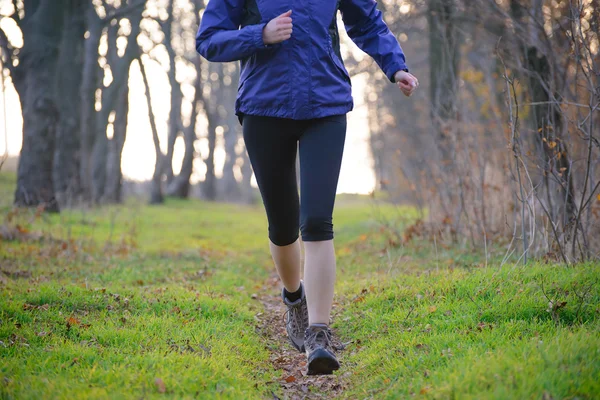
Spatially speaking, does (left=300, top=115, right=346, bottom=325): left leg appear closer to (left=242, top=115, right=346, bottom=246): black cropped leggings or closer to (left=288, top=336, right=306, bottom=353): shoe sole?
(left=242, top=115, right=346, bottom=246): black cropped leggings

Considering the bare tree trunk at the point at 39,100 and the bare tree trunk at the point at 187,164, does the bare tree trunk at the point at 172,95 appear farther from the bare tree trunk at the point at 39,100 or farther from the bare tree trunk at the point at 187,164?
the bare tree trunk at the point at 39,100

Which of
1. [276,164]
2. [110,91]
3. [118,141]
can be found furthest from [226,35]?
[118,141]

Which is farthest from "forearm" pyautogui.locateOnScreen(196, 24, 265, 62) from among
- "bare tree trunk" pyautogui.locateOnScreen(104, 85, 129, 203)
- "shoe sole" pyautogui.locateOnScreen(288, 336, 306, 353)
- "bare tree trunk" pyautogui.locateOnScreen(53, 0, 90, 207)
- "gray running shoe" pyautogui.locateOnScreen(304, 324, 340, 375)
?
"bare tree trunk" pyautogui.locateOnScreen(104, 85, 129, 203)

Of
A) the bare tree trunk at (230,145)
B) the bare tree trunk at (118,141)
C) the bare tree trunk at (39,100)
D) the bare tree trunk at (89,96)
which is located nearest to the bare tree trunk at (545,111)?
the bare tree trunk at (39,100)

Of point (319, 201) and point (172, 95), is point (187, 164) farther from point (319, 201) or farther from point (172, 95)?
point (319, 201)

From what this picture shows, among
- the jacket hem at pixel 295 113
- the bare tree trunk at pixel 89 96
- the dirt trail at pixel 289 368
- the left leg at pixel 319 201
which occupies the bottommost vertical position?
the dirt trail at pixel 289 368

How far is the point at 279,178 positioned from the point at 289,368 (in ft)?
3.78

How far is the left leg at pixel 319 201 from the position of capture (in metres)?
3.10

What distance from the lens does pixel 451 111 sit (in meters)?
6.74

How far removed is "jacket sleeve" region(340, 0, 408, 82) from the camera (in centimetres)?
331

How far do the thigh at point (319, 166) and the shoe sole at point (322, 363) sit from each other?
28.8 inches

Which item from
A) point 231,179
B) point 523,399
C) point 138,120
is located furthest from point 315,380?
point 231,179

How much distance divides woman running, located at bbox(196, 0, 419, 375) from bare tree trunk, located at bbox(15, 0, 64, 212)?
7.94m

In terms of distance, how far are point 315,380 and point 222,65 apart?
976 inches
